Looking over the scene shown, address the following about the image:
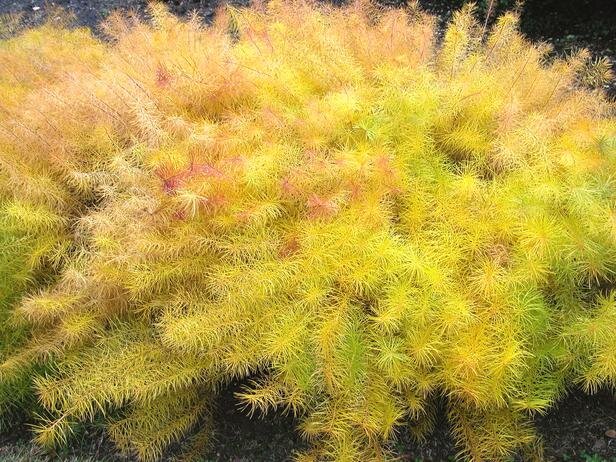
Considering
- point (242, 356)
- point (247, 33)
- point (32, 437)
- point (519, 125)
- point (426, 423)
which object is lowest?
point (32, 437)

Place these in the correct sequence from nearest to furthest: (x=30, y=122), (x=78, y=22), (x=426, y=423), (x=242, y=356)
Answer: (x=242, y=356)
(x=426, y=423)
(x=30, y=122)
(x=78, y=22)

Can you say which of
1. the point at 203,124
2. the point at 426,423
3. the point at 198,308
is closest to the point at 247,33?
the point at 203,124

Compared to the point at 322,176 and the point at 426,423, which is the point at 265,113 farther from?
the point at 426,423

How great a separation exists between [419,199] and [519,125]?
0.50m

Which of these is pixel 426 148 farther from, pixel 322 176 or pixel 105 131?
pixel 105 131

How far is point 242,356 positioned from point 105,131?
1006mm

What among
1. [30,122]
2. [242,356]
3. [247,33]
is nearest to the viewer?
[242,356]

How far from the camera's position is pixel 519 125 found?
2.10 m

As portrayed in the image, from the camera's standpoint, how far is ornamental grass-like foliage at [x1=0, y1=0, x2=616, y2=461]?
67.6 inches

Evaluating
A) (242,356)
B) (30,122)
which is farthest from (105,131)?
(242,356)

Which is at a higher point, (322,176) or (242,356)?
(322,176)

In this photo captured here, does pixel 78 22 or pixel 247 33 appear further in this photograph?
pixel 78 22

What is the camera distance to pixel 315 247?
1794mm

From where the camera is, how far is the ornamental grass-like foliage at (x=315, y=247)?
67.6 inches
